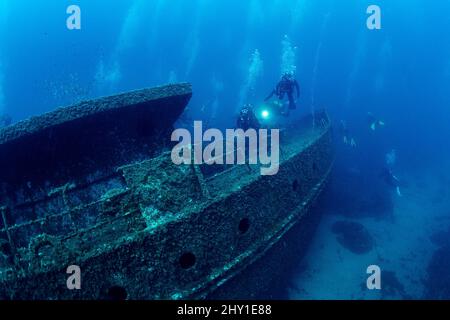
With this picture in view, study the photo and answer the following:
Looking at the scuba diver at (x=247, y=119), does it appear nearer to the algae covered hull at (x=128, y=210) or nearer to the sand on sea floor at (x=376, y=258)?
the algae covered hull at (x=128, y=210)

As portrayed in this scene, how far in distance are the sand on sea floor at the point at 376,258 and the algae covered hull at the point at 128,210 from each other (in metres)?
2.49

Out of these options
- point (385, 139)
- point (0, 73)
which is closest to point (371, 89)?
point (385, 139)

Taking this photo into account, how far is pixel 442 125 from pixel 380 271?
36000 mm

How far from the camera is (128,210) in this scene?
194 inches

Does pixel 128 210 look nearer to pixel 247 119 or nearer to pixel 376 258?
pixel 247 119

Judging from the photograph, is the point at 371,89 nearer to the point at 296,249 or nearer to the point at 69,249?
the point at 296,249

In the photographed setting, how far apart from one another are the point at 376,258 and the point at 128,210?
8.42 meters

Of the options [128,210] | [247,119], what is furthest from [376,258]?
[128,210]

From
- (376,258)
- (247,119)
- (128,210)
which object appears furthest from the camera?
(376,258)

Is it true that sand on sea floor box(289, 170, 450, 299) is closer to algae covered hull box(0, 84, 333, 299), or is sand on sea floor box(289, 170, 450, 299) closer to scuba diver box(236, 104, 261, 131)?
algae covered hull box(0, 84, 333, 299)

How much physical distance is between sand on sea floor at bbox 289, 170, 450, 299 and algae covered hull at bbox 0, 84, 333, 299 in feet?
8.16

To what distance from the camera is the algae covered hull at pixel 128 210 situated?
4.49m

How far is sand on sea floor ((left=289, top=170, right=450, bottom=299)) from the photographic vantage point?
887cm

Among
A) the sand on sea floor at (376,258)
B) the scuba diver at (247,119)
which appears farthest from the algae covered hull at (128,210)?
the scuba diver at (247,119)
